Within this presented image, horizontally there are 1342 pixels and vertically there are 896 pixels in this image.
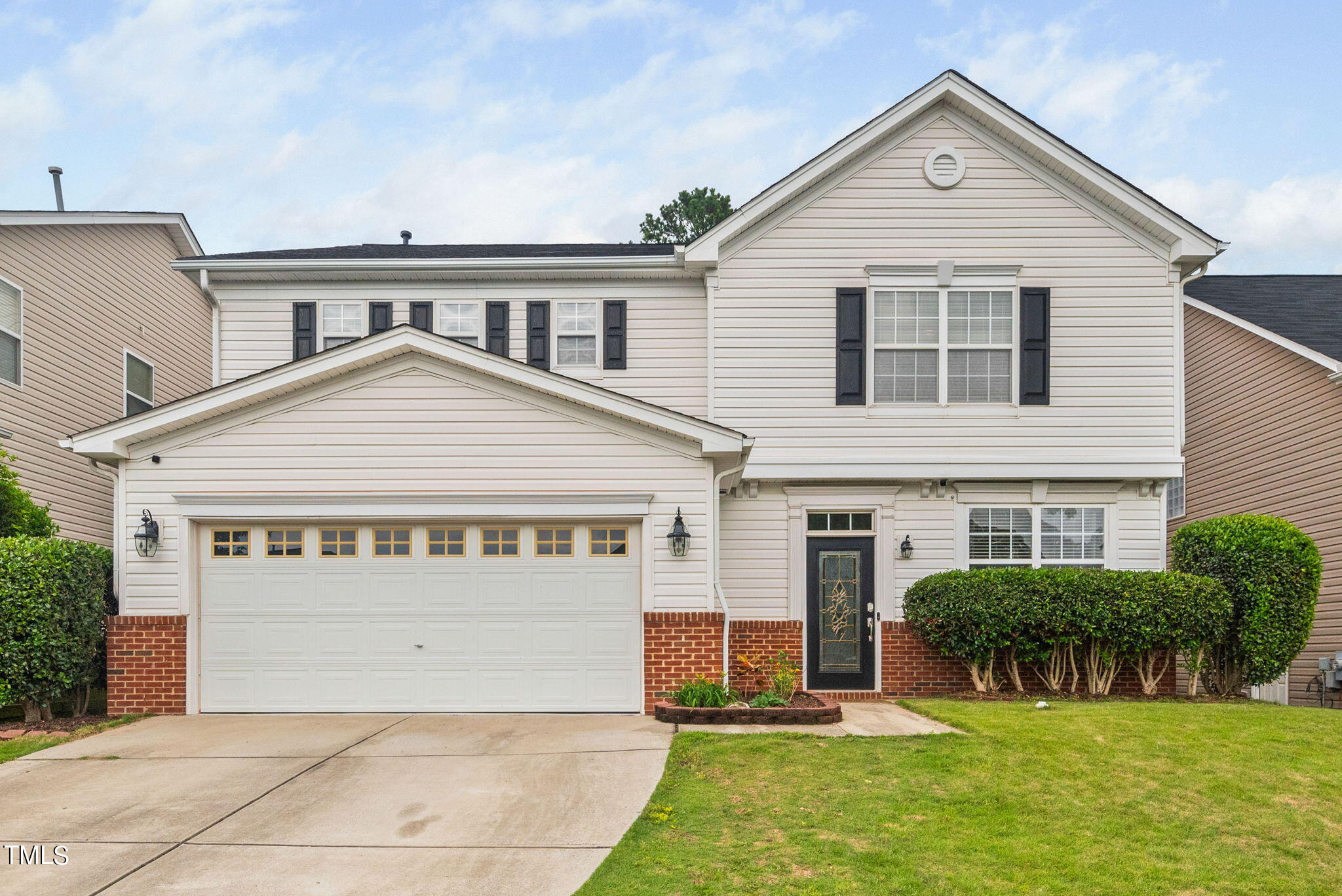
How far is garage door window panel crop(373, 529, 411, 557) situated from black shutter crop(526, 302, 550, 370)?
361 centimetres

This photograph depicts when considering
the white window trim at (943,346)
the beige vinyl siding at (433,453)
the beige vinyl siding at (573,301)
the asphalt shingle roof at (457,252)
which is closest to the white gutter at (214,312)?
the beige vinyl siding at (573,301)

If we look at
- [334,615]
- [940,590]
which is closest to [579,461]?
[334,615]

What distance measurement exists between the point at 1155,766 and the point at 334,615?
8.03 metres

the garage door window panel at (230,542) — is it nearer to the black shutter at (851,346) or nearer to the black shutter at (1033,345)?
the black shutter at (851,346)

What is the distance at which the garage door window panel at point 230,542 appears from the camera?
10.9 meters

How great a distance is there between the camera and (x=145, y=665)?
10500 mm

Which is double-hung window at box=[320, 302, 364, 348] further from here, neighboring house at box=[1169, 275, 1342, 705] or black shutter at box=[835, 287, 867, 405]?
neighboring house at box=[1169, 275, 1342, 705]

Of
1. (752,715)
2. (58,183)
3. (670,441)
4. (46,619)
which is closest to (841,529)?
(670,441)

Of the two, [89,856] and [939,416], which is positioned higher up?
[939,416]

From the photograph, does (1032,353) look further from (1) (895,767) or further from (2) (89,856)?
(2) (89,856)

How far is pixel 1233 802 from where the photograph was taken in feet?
22.1

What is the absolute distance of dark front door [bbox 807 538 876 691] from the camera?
12875 millimetres

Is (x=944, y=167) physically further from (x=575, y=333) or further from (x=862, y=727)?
(x=862, y=727)

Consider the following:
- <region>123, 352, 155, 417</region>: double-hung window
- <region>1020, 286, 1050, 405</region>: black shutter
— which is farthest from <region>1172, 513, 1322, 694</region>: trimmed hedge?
<region>123, 352, 155, 417</region>: double-hung window
